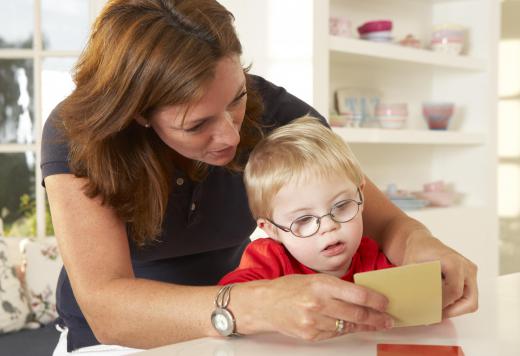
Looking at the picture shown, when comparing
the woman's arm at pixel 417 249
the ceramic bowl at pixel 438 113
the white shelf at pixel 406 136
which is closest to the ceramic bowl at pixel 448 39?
the ceramic bowl at pixel 438 113

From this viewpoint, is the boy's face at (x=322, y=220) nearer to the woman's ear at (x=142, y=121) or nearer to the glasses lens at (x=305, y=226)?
the glasses lens at (x=305, y=226)

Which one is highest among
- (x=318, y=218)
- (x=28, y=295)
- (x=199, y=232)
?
(x=318, y=218)

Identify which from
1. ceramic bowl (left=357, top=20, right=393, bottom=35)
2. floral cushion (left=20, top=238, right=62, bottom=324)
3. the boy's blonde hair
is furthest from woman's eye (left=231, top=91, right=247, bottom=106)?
ceramic bowl (left=357, top=20, right=393, bottom=35)

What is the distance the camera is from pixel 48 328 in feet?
9.89

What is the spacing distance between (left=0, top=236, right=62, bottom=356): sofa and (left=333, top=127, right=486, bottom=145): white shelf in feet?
4.80

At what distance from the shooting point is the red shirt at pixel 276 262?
1370mm

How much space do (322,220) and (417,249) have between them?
189 millimetres

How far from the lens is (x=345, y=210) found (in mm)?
1378

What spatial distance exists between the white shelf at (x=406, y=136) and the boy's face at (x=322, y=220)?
189 centimetres

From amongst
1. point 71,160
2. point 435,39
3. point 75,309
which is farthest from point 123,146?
point 435,39

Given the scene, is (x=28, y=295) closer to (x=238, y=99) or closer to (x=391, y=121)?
(x=391, y=121)

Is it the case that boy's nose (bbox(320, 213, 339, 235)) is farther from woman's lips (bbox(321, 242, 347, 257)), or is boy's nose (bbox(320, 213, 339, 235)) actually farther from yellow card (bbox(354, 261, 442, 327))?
yellow card (bbox(354, 261, 442, 327))

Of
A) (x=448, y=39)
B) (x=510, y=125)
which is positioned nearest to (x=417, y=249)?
(x=448, y=39)

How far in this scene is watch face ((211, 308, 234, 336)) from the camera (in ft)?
3.54
